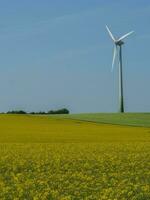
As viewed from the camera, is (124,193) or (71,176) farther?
(71,176)

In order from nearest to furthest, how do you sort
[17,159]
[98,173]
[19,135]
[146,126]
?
[98,173]
[17,159]
[19,135]
[146,126]

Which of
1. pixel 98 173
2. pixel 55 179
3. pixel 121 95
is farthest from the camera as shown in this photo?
pixel 121 95

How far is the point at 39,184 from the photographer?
61.8 feet

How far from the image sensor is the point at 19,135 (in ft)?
188

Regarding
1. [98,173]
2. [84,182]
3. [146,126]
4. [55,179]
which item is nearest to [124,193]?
[84,182]

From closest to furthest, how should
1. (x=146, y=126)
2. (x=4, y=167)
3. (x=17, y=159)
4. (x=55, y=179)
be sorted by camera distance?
(x=55, y=179), (x=4, y=167), (x=17, y=159), (x=146, y=126)

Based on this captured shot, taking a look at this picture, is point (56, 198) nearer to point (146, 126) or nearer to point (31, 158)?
point (31, 158)

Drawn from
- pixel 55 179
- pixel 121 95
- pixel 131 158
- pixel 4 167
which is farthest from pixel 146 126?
pixel 55 179

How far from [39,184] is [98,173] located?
4600 millimetres

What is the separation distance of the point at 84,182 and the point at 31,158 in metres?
11.2

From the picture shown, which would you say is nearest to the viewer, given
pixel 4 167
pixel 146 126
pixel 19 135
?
pixel 4 167

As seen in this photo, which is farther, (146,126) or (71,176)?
(146,126)

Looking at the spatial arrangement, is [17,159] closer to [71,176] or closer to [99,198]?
[71,176]

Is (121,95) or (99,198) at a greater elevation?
(121,95)
